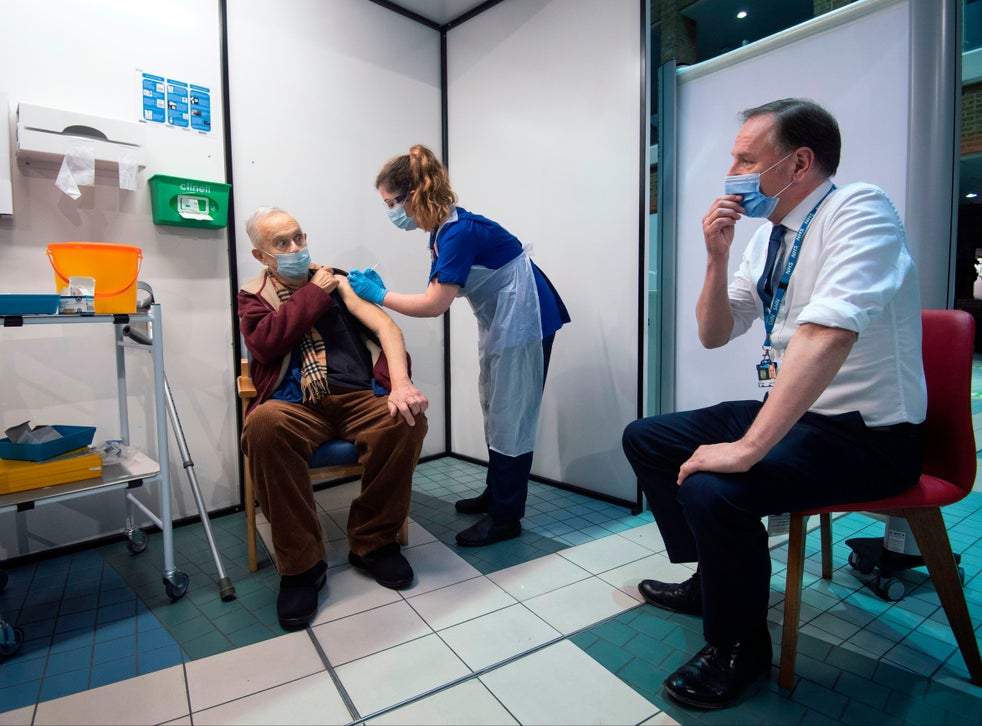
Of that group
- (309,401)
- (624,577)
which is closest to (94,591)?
(309,401)

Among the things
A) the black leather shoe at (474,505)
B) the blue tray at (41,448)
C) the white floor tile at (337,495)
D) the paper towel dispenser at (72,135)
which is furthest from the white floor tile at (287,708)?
the paper towel dispenser at (72,135)

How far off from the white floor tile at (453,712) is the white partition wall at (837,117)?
63.1 inches

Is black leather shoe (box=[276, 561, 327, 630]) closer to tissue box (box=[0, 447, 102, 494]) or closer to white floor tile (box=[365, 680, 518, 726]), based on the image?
white floor tile (box=[365, 680, 518, 726])

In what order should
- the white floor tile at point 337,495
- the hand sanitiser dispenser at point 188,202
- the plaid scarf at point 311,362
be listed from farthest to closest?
the white floor tile at point 337,495, the hand sanitiser dispenser at point 188,202, the plaid scarf at point 311,362

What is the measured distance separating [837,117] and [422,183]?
1.52m

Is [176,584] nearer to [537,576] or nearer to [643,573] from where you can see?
[537,576]

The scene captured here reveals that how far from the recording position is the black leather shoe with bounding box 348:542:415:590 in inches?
71.9

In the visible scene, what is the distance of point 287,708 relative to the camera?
4.21 feet

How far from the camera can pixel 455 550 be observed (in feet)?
6.96

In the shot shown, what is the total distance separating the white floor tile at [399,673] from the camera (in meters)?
1.32

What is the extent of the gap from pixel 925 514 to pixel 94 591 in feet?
7.93

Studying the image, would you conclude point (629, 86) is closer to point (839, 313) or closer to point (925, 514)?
point (839, 313)

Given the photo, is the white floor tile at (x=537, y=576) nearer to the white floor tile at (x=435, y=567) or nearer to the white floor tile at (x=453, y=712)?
the white floor tile at (x=435, y=567)

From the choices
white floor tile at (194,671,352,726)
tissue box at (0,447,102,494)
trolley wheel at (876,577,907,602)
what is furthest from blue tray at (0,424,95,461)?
trolley wheel at (876,577,907,602)
